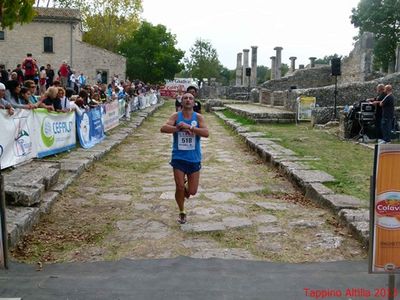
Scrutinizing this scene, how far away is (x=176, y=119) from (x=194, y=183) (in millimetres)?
804

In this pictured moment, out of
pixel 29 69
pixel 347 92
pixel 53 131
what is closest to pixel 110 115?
pixel 29 69

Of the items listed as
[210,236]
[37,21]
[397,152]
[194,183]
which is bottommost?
[210,236]

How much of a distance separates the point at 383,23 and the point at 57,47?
1317 inches

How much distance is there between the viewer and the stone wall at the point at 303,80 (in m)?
35.8

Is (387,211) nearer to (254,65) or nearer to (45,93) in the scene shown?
(45,93)

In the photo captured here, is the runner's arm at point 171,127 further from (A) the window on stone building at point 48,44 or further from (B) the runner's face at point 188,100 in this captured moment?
(A) the window on stone building at point 48,44

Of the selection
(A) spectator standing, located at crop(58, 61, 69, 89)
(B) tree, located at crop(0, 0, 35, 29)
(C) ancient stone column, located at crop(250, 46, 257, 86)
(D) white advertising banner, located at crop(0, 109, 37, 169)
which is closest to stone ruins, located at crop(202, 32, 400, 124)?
(C) ancient stone column, located at crop(250, 46, 257, 86)

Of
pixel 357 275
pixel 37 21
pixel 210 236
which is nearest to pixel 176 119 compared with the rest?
pixel 210 236

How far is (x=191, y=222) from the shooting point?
19.6 ft

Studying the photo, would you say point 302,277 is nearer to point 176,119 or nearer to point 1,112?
point 176,119

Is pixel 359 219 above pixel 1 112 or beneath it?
beneath

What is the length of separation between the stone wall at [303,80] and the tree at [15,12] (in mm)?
32177

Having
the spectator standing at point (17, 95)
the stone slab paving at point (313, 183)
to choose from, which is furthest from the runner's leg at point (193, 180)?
the spectator standing at point (17, 95)

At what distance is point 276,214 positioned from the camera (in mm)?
6398
